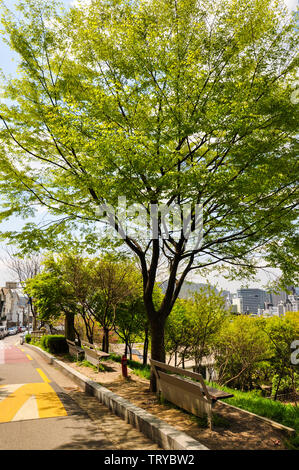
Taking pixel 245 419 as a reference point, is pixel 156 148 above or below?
above

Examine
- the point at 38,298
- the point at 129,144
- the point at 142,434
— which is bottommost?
the point at 142,434

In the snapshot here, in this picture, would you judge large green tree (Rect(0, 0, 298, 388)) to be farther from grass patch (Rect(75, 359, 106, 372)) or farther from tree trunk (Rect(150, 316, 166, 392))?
grass patch (Rect(75, 359, 106, 372))

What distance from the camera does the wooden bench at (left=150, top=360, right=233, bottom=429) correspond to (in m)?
5.61

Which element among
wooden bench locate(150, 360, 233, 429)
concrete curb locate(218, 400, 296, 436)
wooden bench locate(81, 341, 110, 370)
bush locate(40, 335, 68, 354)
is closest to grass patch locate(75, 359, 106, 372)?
wooden bench locate(81, 341, 110, 370)

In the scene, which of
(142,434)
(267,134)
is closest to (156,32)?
(267,134)

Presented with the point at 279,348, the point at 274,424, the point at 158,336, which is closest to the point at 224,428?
the point at 274,424

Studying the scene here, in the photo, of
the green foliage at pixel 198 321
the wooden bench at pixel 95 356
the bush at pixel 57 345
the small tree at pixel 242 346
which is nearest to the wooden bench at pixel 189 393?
the wooden bench at pixel 95 356

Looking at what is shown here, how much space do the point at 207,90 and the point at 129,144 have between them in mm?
2549

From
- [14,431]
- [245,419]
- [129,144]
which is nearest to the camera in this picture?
[14,431]

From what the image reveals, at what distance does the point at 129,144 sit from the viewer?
6.68 meters

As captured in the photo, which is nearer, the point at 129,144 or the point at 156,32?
the point at 129,144

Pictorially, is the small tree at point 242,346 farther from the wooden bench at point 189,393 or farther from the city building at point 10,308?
the city building at point 10,308

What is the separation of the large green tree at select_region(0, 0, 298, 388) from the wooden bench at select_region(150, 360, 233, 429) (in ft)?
5.37

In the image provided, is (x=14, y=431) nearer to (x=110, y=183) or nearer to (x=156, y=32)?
(x=110, y=183)
